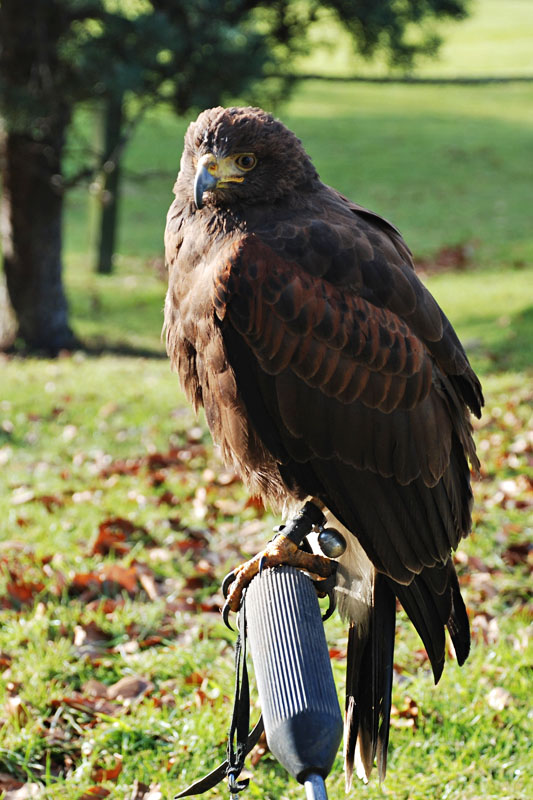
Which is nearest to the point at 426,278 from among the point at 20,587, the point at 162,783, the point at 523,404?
the point at 523,404

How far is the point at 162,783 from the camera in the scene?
2.85 meters

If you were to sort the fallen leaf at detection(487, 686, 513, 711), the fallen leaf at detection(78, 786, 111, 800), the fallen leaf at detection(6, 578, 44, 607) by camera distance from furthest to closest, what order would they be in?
the fallen leaf at detection(6, 578, 44, 607) < the fallen leaf at detection(487, 686, 513, 711) < the fallen leaf at detection(78, 786, 111, 800)

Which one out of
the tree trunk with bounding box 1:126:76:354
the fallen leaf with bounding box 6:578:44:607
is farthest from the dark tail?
the tree trunk with bounding box 1:126:76:354

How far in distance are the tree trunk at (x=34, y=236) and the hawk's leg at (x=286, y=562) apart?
6.68m

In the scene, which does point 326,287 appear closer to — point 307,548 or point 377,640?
point 307,548

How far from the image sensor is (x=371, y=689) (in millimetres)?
2625

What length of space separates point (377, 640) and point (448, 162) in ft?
64.8

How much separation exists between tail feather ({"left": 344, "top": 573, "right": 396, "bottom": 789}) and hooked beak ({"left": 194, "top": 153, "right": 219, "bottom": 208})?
1.29 m

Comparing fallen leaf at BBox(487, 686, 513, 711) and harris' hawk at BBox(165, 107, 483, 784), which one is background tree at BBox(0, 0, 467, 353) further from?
fallen leaf at BBox(487, 686, 513, 711)

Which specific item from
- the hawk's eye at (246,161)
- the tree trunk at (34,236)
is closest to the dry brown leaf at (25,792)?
the hawk's eye at (246,161)

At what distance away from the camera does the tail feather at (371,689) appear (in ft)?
8.49

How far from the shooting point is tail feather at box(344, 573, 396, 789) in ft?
8.49

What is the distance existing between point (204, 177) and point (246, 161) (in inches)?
6.5

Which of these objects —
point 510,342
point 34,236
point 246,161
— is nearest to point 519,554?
point 246,161
